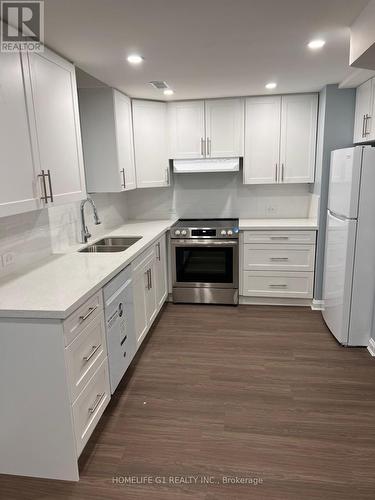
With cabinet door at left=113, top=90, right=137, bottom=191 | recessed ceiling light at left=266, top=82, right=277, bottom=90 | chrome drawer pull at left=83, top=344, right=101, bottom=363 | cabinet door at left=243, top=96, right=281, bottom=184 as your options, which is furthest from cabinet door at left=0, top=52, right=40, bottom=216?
cabinet door at left=243, top=96, right=281, bottom=184

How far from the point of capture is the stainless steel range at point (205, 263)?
3.86m

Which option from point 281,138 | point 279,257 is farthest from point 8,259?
point 281,138

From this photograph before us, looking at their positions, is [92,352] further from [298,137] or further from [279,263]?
[298,137]

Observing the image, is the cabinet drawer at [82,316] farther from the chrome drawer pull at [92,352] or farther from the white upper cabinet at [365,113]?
the white upper cabinet at [365,113]

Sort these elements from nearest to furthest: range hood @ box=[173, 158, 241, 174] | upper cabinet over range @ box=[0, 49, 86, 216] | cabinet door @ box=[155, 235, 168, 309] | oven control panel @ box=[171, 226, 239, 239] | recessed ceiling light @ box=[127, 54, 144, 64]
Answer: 1. upper cabinet over range @ box=[0, 49, 86, 216]
2. recessed ceiling light @ box=[127, 54, 144, 64]
3. cabinet door @ box=[155, 235, 168, 309]
4. oven control panel @ box=[171, 226, 239, 239]
5. range hood @ box=[173, 158, 241, 174]

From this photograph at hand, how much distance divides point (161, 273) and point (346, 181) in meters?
2.02

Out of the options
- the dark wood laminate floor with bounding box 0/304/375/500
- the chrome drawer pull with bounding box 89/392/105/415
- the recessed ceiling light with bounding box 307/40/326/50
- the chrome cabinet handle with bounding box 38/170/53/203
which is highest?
the recessed ceiling light with bounding box 307/40/326/50

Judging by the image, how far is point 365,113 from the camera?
306cm

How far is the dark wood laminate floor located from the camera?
1.76 metres

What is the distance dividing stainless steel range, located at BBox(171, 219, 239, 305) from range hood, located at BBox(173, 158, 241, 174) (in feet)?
2.08

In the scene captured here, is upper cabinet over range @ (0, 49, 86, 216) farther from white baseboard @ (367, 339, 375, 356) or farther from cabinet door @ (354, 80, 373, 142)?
white baseboard @ (367, 339, 375, 356)

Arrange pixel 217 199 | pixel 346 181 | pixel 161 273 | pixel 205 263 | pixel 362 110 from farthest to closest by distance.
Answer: pixel 217 199
pixel 205 263
pixel 161 273
pixel 362 110
pixel 346 181

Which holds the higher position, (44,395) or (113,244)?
(113,244)

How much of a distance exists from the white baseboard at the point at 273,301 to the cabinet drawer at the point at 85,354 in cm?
230
